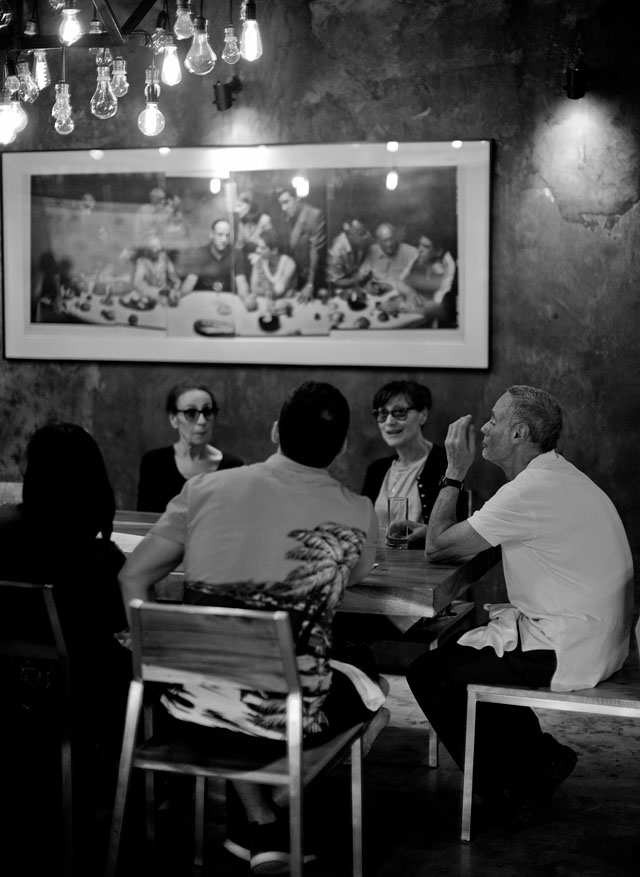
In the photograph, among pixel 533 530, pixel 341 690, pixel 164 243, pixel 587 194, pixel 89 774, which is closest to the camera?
pixel 341 690

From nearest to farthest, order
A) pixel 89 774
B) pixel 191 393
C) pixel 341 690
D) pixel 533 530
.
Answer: pixel 341 690
pixel 533 530
pixel 89 774
pixel 191 393

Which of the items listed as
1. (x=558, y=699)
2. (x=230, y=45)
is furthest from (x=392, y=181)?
(x=558, y=699)

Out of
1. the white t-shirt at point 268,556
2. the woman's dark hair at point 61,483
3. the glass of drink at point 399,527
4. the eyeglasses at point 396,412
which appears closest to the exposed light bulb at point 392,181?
the eyeglasses at point 396,412

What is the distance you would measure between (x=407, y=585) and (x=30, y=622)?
0.99m

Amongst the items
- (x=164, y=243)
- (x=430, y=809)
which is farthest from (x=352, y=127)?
(x=430, y=809)

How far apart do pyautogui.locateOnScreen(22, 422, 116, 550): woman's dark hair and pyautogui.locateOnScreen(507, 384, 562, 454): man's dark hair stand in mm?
1225

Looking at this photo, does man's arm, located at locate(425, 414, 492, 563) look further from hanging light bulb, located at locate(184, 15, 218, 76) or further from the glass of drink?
hanging light bulb, located at locate(184, 15, 218, 76)

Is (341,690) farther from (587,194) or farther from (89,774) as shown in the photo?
(587,194)

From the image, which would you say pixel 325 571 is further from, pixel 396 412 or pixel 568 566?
pixel 396 412

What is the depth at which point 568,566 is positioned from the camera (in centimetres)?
314

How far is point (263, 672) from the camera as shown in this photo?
8.02 ft

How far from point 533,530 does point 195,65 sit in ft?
5.45

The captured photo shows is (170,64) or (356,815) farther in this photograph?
(170,64)

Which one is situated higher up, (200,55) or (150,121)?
(200,55)
